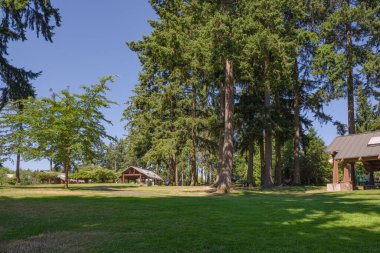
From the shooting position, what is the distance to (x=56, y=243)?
6.82 meters

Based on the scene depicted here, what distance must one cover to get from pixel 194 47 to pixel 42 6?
897 cm

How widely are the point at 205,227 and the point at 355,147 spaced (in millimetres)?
20997

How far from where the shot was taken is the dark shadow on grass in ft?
20.7

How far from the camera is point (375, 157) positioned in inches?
923

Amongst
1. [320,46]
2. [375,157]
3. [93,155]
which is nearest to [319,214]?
[375,157]

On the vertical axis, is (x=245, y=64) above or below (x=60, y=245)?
above

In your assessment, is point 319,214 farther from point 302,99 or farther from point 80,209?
point 302,99

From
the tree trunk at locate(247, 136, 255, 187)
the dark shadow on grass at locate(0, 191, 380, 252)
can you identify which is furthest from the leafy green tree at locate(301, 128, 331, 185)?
the dark shadow on grass at locate(0, 191, 380, 252)

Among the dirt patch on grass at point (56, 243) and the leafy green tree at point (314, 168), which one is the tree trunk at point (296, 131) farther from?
the dirt patch on grass at point (56, 243)

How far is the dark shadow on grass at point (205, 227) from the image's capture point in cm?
631

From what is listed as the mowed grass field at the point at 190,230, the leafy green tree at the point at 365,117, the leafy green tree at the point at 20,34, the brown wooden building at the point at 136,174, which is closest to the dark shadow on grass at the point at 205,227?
the mowed grass field at the point at 190,230

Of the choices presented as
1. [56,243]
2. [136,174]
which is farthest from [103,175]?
[56,243]

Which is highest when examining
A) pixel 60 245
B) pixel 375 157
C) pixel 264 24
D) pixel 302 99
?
pixel 264 24

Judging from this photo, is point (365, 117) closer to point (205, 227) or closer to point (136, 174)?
point (136, 174)
